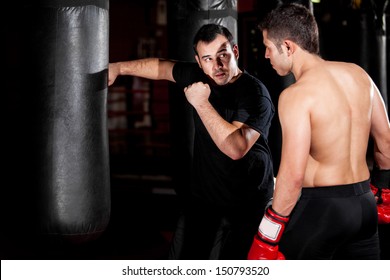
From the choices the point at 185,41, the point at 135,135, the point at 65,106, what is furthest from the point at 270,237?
the point at 135,135

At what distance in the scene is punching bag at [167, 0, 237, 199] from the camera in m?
3.27

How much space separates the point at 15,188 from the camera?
2564mm

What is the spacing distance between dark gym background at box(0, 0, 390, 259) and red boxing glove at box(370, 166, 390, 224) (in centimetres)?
112

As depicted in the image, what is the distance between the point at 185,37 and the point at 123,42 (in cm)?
799

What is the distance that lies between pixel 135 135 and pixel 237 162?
772 centimetres

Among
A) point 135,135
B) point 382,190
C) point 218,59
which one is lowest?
point 135,135

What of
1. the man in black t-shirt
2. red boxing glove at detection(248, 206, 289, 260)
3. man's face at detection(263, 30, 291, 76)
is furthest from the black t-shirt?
red boxing glove at detection(248, 206, 289, 260)

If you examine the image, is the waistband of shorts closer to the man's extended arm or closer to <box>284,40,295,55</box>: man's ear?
<box>284,40,295,55</box>: man's ear

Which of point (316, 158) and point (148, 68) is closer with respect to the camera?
point (316, 158)

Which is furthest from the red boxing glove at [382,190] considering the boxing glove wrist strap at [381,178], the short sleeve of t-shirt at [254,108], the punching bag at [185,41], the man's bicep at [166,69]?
the punching bag at [185,41]

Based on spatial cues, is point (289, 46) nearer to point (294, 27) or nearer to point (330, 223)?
point (294, 27)

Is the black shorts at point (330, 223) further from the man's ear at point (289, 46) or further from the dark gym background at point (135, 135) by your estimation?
the dark gym background at point (135, 135)

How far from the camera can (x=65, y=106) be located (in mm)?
2385
